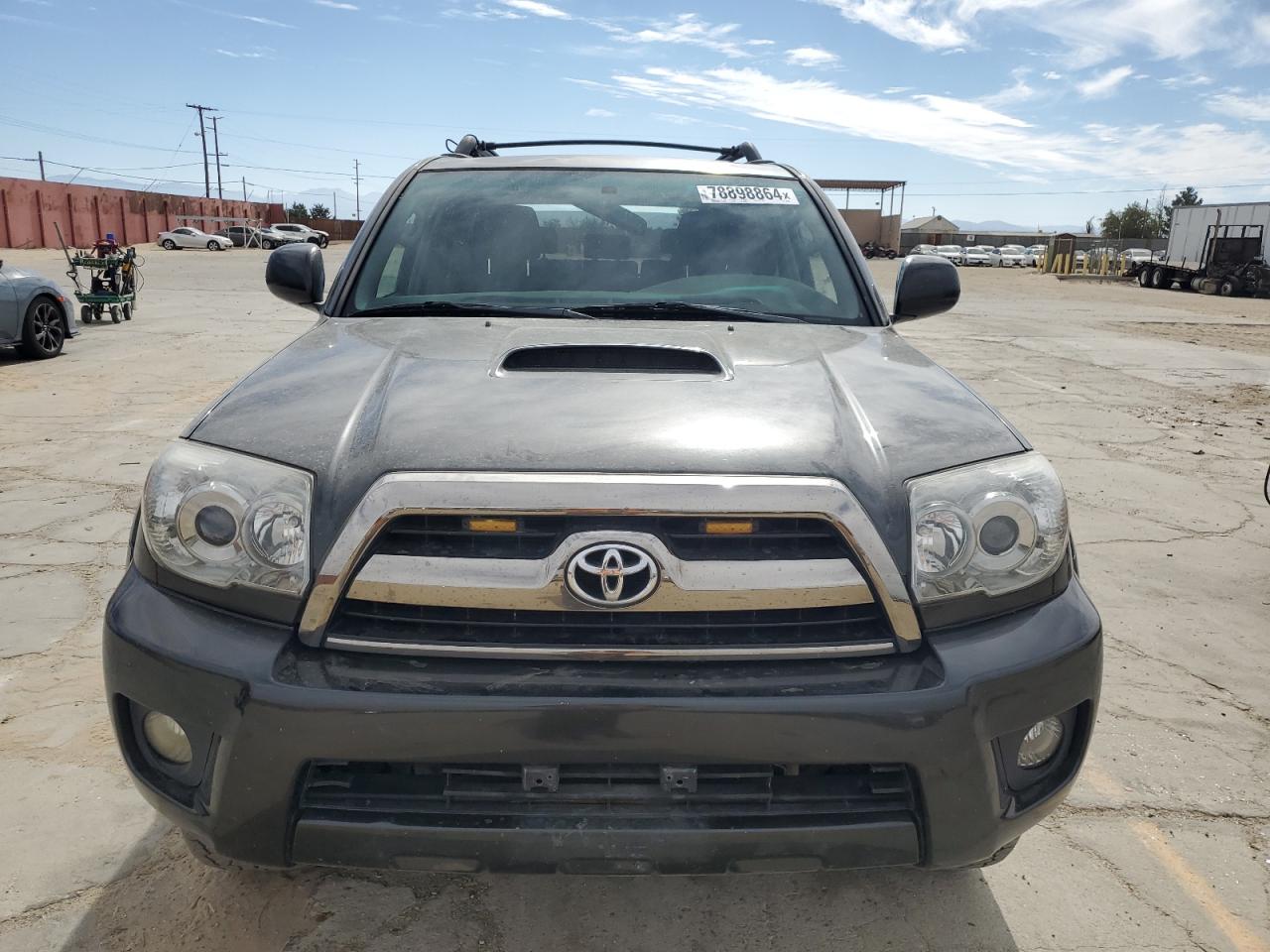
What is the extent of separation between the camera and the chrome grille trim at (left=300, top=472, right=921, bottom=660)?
1.71 metres

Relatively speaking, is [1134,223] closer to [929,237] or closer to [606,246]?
[929,237]

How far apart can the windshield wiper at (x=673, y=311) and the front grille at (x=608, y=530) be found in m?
1.13

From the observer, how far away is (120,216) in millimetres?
53844

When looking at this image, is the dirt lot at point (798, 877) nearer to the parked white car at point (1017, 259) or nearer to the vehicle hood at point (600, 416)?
the vehicle hood at point (600, 416)

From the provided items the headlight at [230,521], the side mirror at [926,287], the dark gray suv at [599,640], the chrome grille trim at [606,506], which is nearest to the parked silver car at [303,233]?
the side mirror at [926,287]

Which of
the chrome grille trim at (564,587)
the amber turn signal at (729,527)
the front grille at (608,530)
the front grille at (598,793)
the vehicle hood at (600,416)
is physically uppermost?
the vehicle hood at (600,416)

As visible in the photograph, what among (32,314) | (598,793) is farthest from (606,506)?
(32,314)

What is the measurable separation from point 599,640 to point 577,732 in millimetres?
170

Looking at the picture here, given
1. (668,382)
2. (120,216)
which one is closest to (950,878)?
(668,382)

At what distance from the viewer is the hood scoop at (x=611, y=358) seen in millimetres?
2260

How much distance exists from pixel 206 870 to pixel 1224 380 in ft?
40.3

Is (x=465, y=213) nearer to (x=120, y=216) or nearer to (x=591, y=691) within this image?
(x=591, y=691)

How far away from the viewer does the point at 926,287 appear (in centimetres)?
310

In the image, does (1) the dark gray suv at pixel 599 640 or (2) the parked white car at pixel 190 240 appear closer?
(1) the dark gray suv at pixel 599 640
